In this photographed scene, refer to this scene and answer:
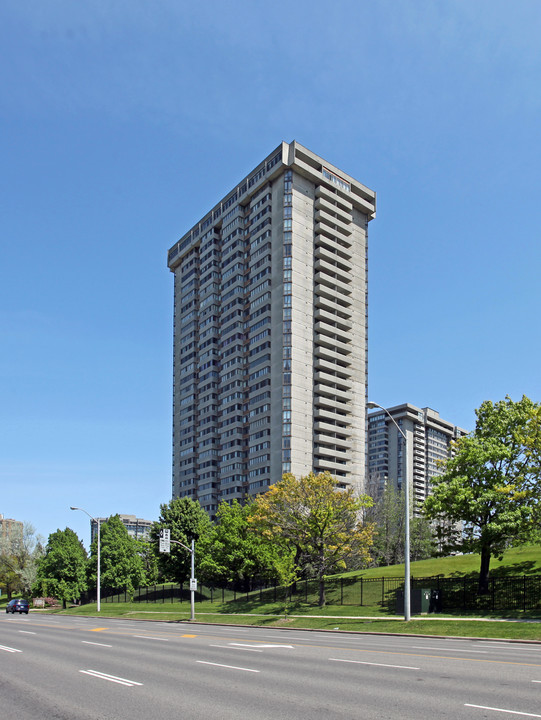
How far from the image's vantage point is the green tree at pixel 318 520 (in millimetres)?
47656

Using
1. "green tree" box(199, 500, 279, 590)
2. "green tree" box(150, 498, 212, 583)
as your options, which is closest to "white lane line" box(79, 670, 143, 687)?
"green tree" box(199, 500, 279, 590)

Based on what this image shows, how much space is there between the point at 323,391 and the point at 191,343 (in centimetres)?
4342

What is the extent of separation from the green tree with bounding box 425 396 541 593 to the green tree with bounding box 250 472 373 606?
8.37 meters

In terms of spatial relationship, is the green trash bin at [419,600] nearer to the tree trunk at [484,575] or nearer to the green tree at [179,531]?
the tree trunk at [484,575]

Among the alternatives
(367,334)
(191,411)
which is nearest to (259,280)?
(367,334)

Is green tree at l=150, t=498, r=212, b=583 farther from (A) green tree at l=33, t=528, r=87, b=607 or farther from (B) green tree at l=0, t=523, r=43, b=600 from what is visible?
(B) green tree at l=0, t=523, r=43, b=600

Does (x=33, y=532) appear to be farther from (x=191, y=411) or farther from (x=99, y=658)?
(x=99, y=658)

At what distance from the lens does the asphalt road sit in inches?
434

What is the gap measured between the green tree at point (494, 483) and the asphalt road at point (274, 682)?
571 inches

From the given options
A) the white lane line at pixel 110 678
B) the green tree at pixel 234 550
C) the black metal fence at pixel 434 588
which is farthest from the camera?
the green tree at pixel 234 550

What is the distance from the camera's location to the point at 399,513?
87.8 meters

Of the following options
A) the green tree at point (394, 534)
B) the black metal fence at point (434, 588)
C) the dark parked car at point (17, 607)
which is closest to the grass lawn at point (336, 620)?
the black metal fence at point (434, 588)

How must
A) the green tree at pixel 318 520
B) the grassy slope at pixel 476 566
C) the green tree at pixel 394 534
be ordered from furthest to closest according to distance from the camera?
the green tree at pixel 394 534 → the green tree at pixel 318 520 → the grassy slope at pixel 476 566

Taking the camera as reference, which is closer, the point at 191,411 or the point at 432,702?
the point at 432,702
